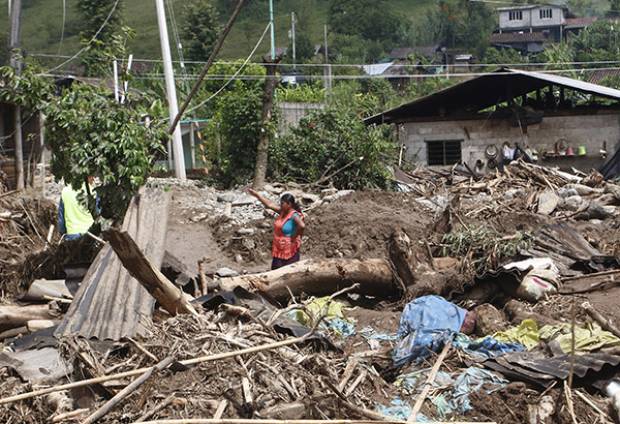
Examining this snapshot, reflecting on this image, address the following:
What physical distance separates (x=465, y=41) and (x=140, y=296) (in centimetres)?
7423

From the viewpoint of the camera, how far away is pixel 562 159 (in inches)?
979

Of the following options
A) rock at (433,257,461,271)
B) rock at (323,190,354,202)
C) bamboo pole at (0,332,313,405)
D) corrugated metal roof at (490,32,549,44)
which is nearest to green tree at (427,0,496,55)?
corrugated metal roof at (490,32,549,44)

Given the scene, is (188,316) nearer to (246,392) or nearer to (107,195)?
(246,392)

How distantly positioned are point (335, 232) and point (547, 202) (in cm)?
496

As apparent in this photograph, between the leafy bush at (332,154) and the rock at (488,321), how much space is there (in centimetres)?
1106

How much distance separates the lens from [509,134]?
83.6 feet

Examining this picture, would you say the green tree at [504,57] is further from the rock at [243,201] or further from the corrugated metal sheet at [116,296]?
the corrugated metal sheet at [116,296]

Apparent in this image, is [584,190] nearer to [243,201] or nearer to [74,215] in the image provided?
[243,201]

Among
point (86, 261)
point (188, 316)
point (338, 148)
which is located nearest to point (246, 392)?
point (188, 316)

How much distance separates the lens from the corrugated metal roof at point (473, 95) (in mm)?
25062

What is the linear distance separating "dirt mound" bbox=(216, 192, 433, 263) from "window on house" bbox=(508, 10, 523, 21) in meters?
82.1

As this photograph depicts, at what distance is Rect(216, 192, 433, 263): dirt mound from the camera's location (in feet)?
47.0

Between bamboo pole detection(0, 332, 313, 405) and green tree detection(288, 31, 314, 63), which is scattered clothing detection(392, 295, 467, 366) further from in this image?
green tree detection(288, 31, 314, 63)

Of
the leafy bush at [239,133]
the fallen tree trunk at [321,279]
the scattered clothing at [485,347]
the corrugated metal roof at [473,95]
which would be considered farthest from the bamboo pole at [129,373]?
the corrugated metal roof at [473,95]
